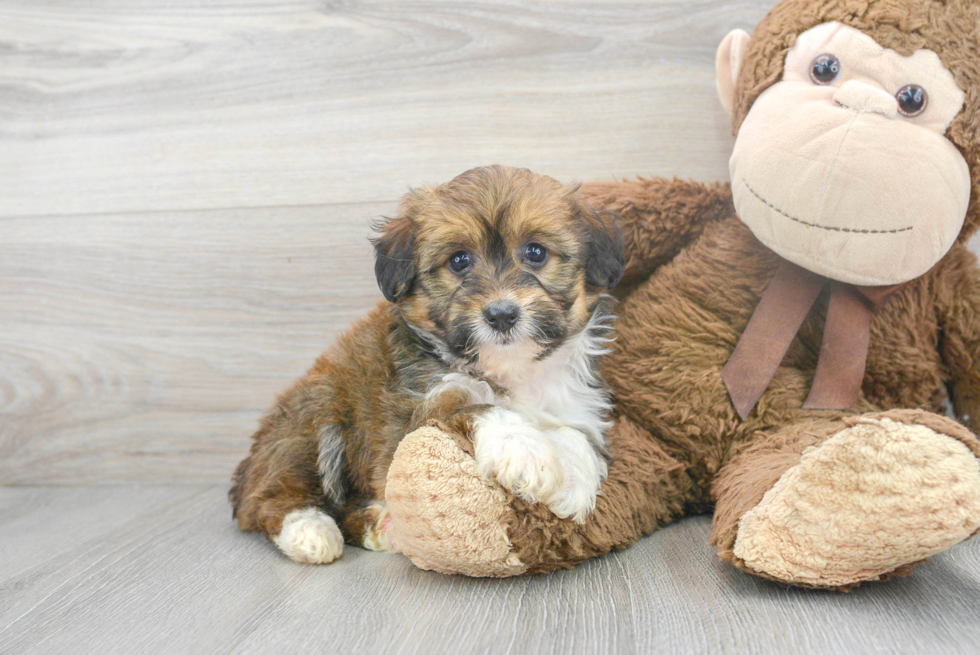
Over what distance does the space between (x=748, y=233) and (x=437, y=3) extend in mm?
1238

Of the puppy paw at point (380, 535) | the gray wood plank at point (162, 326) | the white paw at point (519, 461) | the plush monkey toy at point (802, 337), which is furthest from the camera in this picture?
the gray wood plank at point (162, 326)

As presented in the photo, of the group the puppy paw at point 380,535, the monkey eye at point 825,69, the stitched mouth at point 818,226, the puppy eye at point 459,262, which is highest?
the monkey eye at point 825,69

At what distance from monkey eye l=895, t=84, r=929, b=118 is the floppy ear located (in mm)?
1120

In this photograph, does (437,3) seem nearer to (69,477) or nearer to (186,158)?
(186,158)

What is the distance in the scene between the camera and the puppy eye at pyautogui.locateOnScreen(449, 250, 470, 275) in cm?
167

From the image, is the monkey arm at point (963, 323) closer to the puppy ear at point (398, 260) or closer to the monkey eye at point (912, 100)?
the monkey eye at point (912, 100)

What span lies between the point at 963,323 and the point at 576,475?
40.4 inches

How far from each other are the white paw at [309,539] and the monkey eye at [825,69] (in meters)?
1.58

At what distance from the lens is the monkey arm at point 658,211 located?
2.03 metres

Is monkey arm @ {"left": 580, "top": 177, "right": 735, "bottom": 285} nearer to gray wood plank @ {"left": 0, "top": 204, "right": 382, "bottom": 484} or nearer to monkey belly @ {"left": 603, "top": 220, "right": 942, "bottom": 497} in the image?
monkey belly @ {"left": 603, "top": 220, "right": 942, "bottom": 497}

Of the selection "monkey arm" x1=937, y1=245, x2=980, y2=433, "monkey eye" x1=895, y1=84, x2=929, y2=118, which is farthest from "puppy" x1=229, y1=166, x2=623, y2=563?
"monkey arm" x1=937, y1=245, x2=980, y2=433

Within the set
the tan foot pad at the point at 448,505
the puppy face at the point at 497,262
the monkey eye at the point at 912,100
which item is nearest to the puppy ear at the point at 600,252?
the puppy face at the point at 497,262

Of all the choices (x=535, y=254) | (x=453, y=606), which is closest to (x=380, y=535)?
(x=453, y=606)

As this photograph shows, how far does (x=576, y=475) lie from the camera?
63.1 inches
